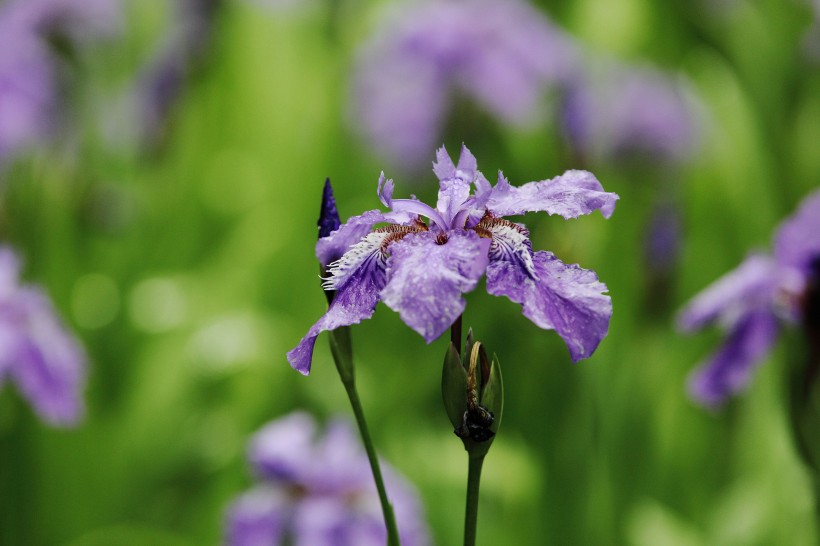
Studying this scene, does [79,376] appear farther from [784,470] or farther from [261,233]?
[784,470]

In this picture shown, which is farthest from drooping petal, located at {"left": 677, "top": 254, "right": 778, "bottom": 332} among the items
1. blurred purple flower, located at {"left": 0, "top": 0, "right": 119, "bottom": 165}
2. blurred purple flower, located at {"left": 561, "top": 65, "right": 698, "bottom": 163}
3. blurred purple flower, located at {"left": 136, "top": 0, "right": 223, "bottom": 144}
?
blurred purple flower, located at {"left": 136, "top": 0, "right": 223, "bottom": 144}

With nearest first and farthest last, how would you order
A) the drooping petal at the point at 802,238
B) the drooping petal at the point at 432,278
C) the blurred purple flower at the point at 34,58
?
the drooping petal at the point at 432,278 < the drooping petal at the point at 802,238 < the blurred purple flower at the point at 34,58

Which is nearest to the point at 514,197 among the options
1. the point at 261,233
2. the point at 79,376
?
the point at 79,376

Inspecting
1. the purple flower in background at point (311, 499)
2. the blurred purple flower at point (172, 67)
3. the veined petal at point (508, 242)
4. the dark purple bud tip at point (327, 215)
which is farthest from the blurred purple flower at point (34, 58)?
the veined petal at point (508, 242)

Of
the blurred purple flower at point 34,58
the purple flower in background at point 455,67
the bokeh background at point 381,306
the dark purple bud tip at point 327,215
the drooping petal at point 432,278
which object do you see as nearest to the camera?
the drooping petal at point 432,278

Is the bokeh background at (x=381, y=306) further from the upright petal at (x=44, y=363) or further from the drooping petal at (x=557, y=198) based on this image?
the drooping petal at (x=557, y=198)

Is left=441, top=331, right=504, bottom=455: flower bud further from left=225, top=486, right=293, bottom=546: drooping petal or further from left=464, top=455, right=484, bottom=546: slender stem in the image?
left=225, top=486, right=293, bottom=546: drooping petal

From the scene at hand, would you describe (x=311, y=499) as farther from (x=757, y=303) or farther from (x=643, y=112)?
(x=643, y=112)
